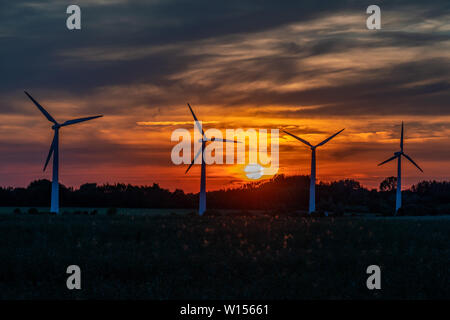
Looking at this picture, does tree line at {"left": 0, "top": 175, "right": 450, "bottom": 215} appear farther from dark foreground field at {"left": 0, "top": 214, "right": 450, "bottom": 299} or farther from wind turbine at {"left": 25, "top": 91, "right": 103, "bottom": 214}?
dark foreground field at {"left": 0, "top": 214, "right": 450, "bottom": 299}

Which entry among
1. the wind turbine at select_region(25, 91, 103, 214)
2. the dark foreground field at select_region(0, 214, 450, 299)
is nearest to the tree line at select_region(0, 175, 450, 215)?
the wind turbine at select_region(25, 91, 103, 214)

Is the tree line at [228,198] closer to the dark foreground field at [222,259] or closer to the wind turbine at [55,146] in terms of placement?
the wind turbine at [55,146]

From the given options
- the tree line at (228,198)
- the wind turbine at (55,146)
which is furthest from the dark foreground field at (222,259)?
the tree line at (228,198)

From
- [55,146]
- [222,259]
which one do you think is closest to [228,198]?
[55,146]

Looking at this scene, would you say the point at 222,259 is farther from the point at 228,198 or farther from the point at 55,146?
the point at 228,198
